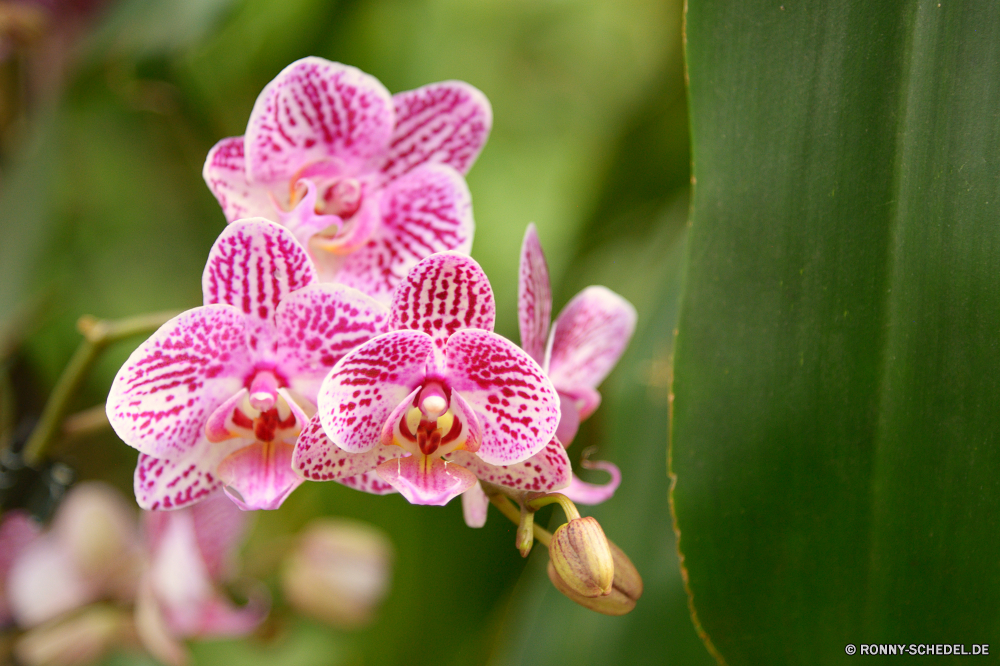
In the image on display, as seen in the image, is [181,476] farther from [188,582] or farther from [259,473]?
[188,582]

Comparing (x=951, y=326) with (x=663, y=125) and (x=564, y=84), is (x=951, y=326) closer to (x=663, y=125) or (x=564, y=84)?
(x=663, y=125)

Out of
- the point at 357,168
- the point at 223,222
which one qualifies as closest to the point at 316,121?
the point at 357,168

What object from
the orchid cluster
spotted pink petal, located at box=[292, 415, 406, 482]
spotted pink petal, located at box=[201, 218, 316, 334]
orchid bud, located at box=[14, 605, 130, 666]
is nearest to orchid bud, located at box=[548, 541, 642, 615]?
the orchid cluster

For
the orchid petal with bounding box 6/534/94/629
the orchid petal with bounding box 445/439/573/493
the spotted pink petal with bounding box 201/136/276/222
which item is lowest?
the orchid petal with bounding box 6/534/94/629

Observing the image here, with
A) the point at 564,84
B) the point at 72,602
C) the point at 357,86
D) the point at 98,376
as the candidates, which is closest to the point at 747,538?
the point at 357,86

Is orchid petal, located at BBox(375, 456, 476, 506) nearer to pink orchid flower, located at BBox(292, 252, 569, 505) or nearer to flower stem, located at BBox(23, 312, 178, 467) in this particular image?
pink orchid flower, located at BBox(292, 252, 569, 505)

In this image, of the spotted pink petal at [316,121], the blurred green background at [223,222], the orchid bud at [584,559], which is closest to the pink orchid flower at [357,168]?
the spotted pink petal at [316,121]

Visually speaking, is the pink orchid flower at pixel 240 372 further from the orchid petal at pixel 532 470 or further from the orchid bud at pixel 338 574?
the orchid bud at pixel 338 574
